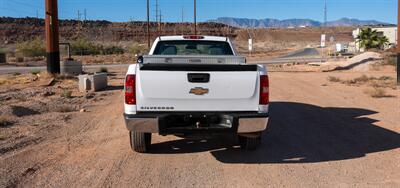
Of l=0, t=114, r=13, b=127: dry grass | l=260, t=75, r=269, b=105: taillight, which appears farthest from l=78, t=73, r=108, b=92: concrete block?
l=260, t=75, r=269, b=105: taillight

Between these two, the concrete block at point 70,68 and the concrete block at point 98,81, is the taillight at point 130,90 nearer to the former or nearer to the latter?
the concrete block at point 98,81

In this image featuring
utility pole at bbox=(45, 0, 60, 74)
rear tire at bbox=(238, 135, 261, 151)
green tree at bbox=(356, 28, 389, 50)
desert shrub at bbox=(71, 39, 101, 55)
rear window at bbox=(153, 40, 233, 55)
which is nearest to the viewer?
rear tire at bbox=(238, 135, 261, 151)

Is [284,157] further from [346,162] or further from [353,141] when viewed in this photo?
[353,141]

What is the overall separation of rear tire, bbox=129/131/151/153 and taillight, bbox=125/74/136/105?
2.93ft

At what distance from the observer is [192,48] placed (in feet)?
34.2

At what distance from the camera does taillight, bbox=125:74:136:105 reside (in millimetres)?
7109

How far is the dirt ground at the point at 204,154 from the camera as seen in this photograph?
6.64m

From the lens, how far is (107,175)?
6812 mm

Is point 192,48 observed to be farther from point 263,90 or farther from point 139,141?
point 263,90

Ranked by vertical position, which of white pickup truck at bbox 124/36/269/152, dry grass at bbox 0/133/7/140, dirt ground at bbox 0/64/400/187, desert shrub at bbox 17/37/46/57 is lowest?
dirt ground at bbox 0/64/400/187

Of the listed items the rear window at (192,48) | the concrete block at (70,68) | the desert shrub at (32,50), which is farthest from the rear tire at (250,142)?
the desert shrub at (32,50)

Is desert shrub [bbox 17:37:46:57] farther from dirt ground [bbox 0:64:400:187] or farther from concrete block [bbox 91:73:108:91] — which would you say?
dirt ground [bbox 0:64:400:187]

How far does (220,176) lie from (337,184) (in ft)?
4.87

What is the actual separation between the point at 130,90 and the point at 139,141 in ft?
3.79
